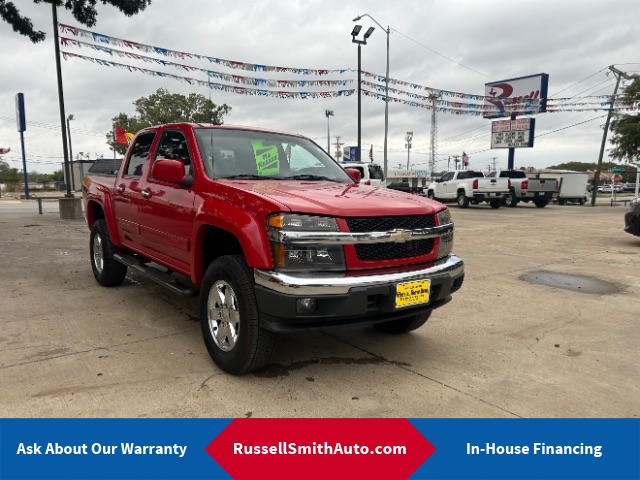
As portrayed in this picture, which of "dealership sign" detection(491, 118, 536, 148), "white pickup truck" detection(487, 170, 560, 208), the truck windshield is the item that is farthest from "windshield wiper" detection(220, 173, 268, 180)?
"dealership sign" detection(491, 118, 536, 148)

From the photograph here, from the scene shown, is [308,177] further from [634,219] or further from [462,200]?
[462,200]

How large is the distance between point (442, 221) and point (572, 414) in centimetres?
156

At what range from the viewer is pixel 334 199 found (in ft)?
10.6

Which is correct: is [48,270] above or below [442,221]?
below

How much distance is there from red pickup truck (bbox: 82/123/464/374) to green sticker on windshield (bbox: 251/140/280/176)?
1 centimetres

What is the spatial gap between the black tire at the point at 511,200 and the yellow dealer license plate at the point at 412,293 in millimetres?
22414

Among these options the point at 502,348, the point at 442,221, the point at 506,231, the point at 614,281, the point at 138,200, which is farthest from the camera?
the point at 506,231

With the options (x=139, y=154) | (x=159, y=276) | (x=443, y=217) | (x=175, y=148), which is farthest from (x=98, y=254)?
(x=443, y=217)

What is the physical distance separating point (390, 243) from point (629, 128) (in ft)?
107

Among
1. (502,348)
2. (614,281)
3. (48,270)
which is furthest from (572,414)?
(48,270)

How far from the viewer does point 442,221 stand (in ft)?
12.0

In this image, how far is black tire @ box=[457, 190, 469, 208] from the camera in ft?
76.4

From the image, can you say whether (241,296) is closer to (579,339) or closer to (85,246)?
(579,339)

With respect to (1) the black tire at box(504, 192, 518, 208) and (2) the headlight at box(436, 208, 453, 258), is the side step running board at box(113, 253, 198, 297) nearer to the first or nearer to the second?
(2) the headlight at box(436, 208, 453, 258)
